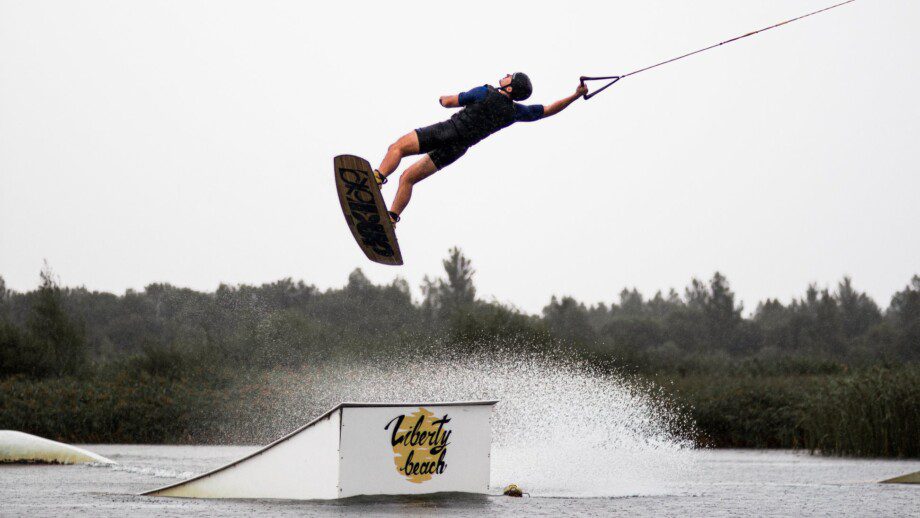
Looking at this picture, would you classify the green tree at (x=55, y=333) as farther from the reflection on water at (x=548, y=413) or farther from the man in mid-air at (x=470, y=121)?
the man in mid-air at (x=470, y=121)

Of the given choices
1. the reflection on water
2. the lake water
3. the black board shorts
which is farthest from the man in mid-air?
the reflection on water

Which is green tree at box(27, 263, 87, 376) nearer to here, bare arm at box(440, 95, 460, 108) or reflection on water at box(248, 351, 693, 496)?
reflection on water at box(248, 351, 693, 496)

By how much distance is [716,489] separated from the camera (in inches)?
655

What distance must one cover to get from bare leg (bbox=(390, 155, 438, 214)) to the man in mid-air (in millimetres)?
17

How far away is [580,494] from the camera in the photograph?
15.7 meters

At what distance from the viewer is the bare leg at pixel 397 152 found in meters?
12.4

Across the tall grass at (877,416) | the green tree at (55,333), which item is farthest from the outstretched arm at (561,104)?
the green tree at (55,333)

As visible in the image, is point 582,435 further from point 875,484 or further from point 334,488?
point 334,488

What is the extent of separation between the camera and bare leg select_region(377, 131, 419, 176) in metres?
12.4

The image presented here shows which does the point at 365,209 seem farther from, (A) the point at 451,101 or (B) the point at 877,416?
(B) the point at 877,416

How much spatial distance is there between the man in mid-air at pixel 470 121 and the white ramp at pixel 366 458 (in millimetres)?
2654

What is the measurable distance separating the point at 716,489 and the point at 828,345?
64.8 metres

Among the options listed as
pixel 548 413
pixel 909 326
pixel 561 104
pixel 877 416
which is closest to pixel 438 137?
pixel 561 104

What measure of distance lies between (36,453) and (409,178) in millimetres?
10952
